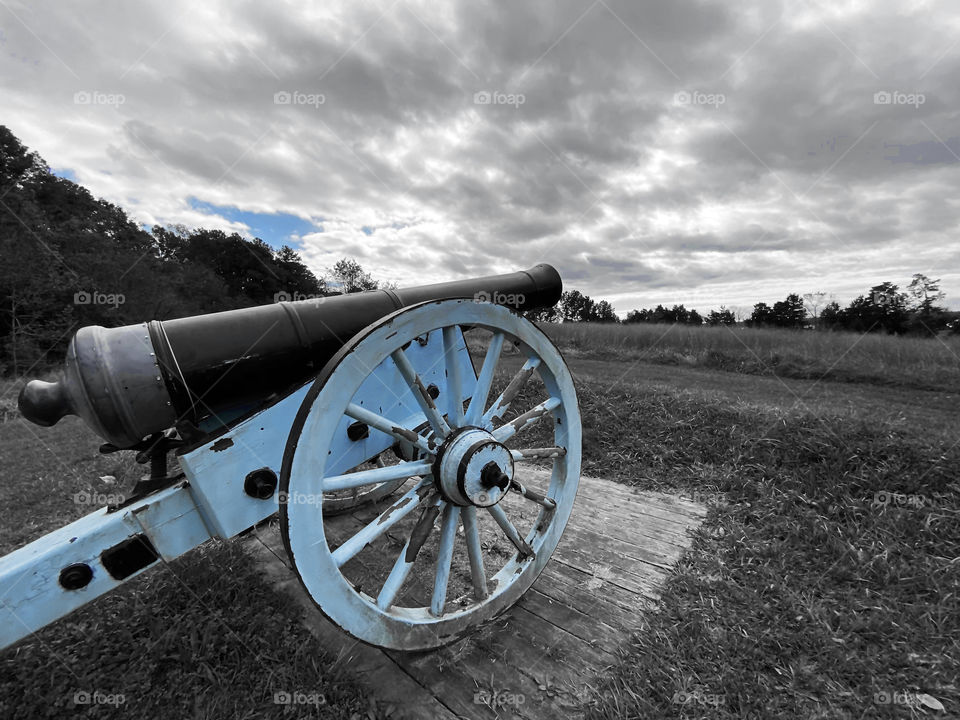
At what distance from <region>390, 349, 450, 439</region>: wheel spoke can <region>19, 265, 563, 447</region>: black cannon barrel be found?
0.44 m

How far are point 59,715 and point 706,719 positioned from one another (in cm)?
240

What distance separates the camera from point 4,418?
8656mm

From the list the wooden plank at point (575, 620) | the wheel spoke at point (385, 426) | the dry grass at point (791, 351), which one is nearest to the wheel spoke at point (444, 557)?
the wheel spoke at point (385, 426)

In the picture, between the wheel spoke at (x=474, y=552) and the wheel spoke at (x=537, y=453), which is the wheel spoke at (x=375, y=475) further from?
the wheel spoke at (x=537, y=453)

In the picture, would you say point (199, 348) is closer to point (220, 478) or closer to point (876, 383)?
point (220, 478)

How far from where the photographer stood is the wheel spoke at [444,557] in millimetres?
1868

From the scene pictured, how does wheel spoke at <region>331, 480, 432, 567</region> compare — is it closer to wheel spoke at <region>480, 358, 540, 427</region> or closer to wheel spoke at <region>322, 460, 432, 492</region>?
wheel spoke at <region>322, 460, 432, 492</region>

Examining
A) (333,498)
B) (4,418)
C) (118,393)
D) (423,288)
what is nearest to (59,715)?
(118,393)

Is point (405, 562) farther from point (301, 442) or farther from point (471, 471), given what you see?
point (301, 442)

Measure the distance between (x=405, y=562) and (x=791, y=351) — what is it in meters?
10.9

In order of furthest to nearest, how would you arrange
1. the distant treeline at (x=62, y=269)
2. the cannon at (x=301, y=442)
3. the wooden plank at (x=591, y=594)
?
the distant treeline at (x=62, y=269), the wooden plank at (x=591, y=594), the cannon at (x=301, y=442)

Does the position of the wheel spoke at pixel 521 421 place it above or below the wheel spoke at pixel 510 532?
above

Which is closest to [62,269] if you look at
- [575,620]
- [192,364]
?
[192,364]

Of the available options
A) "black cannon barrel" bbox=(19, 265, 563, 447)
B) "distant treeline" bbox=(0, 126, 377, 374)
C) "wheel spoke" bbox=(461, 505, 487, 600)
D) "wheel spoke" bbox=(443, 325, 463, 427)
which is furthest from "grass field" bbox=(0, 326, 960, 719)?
"distant treeline" bbox=(0, 126, 377, 374)
